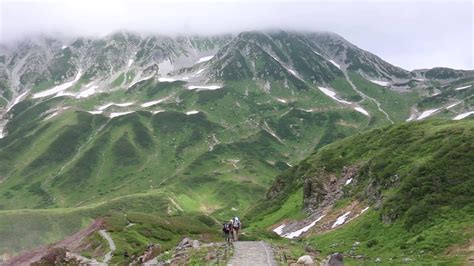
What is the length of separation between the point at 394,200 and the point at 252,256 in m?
26.6

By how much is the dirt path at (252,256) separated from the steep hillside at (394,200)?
11.2 m

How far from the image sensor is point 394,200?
201 feet

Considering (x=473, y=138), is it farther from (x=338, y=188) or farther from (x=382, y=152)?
(x=338, y=188)

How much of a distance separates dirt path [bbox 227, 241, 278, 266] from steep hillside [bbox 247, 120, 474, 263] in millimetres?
11212

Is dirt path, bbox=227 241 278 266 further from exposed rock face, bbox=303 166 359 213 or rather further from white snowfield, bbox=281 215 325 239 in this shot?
exposed rock face, bbox=303 166 359 213

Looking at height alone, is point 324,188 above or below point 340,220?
below

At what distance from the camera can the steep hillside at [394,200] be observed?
5047 centimetres

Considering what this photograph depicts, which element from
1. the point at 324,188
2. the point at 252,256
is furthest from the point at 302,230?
the point at 252,256

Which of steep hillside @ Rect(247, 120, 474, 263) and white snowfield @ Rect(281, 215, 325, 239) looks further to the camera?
white snowfield @ Rect(281, 215, 325, 239)

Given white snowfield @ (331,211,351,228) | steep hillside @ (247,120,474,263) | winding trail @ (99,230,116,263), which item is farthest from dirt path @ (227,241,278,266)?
winding trail @ (99,230,116,263)

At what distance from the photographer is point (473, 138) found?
65.4 meters

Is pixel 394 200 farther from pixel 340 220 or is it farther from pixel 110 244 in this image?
pixel 110 244

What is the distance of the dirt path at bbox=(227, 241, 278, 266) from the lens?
125ft

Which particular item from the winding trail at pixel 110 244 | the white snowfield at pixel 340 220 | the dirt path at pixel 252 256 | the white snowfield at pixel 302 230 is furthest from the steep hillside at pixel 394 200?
the winding trail at pixel 110 244
